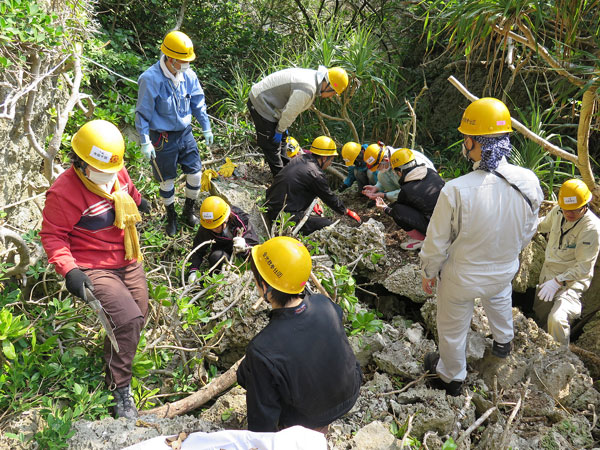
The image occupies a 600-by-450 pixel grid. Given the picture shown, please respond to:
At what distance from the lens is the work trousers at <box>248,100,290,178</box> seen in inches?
215

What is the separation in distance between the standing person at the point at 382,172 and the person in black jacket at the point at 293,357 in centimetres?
328

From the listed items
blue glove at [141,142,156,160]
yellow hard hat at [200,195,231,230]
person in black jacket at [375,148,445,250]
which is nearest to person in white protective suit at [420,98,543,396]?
person in black jacket at [375,148,445,250]

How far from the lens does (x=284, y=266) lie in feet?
7.29

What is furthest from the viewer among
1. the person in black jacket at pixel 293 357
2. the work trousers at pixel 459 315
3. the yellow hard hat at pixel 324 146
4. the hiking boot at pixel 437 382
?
the yellow hard hat at pixel 324 146

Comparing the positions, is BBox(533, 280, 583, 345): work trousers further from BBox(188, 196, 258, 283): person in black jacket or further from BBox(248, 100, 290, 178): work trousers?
BBox(248, 100, 290, 178): work trousers

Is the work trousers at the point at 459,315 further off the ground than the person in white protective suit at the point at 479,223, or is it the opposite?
the person in white protective suit at the point at 479,223

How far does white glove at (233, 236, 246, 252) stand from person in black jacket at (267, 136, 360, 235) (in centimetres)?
79

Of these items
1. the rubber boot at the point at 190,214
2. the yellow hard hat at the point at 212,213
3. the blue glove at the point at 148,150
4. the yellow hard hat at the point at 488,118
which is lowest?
the rubber boot at the point at 190,214

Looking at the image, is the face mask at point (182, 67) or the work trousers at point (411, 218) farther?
the work trousers at point (411, 218)

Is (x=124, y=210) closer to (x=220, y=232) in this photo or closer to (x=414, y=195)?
(x=220, y=232)

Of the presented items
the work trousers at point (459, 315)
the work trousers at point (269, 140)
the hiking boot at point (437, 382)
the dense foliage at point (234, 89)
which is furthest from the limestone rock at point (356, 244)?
the work trousers at point (269, 140)

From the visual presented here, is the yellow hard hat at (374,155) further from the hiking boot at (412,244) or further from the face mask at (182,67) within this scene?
the face mask at (182,67)

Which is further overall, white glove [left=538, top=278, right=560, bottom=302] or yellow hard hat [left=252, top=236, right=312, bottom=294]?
white glove [left=538, top=278, right=560, bottom=302]

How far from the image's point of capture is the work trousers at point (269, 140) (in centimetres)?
545
